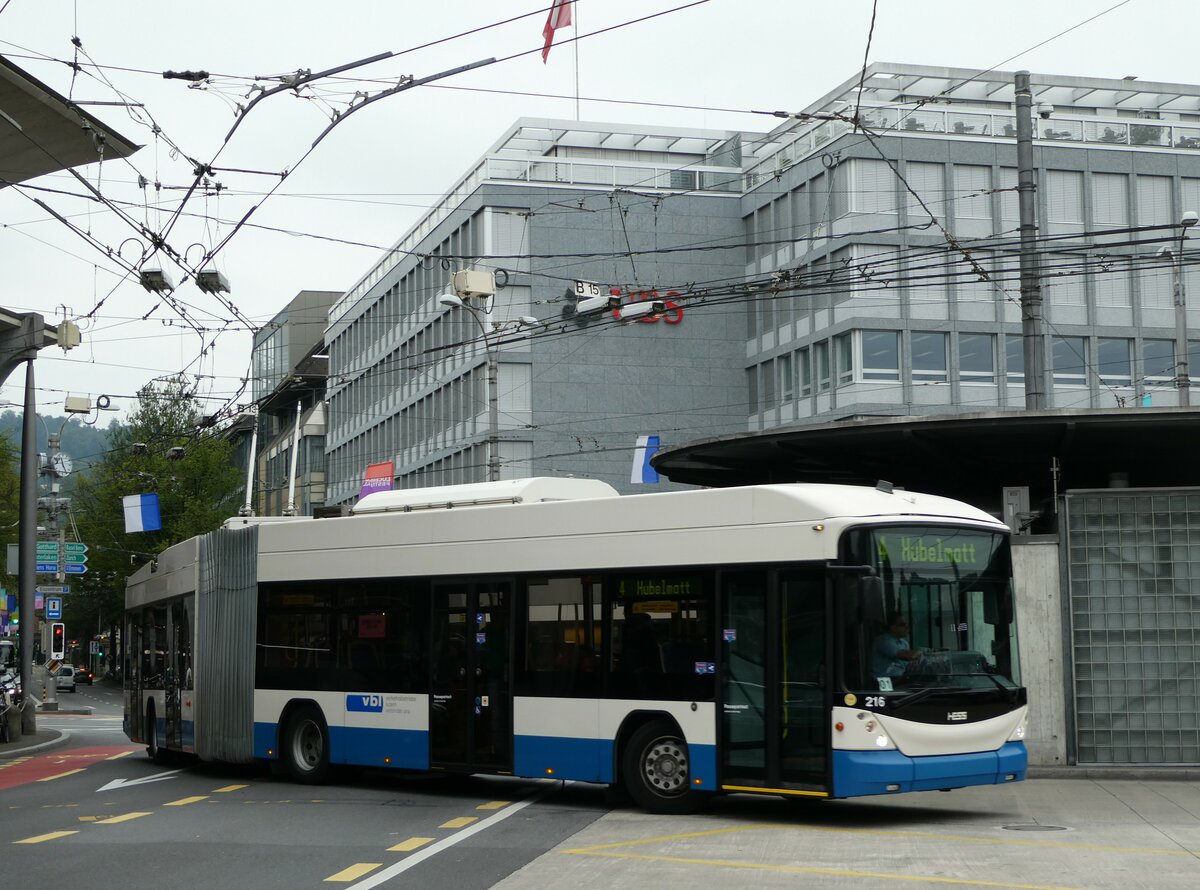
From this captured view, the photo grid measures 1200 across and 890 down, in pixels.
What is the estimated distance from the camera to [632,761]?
48.3 ft

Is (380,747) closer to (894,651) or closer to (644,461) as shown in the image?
(894,651)

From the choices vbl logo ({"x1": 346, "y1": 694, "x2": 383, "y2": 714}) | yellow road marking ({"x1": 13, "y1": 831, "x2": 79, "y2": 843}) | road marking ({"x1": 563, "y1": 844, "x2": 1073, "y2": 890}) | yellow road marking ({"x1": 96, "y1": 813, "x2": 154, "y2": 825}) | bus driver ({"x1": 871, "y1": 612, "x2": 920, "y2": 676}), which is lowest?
yellow road marking ({"x1": 96, "y1": 813, "x2": 154, "y2": 825})

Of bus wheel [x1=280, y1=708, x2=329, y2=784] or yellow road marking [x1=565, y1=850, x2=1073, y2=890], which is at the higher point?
bus wheel [x1=280, y1=708, x2=329, y2=784]

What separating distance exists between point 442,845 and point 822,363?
4069cm

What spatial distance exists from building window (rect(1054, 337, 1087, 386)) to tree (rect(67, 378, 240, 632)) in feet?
116

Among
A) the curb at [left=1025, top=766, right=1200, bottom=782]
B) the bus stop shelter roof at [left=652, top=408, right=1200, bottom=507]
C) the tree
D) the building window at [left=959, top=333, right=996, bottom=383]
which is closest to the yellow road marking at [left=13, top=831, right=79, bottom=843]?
the bus stop shelter roof at [left=652, top=408, right=1200, bottom=507]

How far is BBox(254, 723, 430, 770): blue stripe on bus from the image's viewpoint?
55.3 ft

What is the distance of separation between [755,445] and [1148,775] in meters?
5.59

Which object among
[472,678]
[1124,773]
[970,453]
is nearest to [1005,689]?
[1124,773]

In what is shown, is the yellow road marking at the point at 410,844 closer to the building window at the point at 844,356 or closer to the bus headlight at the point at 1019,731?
the bus headlight at the point at 1019,731

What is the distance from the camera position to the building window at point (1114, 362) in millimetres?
51375

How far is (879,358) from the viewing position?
50.1 m

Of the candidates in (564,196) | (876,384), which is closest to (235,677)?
(876,384)

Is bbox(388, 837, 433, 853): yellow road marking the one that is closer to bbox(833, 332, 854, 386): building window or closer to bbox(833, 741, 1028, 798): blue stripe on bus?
bbox(833, 741, 1028, 798): blue stripe on bus
